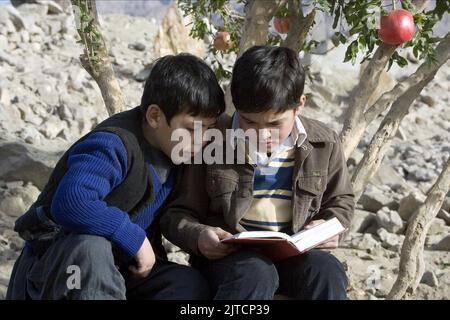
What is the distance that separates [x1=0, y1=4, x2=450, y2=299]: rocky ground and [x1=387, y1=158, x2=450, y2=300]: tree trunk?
388 mm

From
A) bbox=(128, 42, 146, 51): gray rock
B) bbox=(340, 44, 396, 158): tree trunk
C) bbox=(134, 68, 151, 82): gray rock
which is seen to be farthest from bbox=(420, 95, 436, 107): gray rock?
bbox=(340, 44, 396, 158): tree trunk

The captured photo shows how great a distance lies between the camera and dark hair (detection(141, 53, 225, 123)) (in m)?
2.75

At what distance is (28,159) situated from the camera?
19.0ft

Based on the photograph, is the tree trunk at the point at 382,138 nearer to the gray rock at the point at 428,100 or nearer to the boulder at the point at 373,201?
the boulder at the point at 373,201

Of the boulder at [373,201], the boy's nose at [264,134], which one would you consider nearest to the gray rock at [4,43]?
the boulder at [373,201]

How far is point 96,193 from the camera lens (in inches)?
99.7

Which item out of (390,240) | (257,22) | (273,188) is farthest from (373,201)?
(273,188)

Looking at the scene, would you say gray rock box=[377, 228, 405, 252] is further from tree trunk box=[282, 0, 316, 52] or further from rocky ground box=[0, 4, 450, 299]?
tree trunk box=[282, 0, 316, 52]

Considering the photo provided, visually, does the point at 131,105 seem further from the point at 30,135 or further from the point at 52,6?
the point at 52,6

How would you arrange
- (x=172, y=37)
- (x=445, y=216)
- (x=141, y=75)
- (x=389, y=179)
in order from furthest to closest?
(x=172, y=37) < (x=141, y=75) < (x=389, y=179) < (x=445, y=216)

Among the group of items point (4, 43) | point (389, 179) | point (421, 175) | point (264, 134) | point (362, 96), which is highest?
point (264, 134)

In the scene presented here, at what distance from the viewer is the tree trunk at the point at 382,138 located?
12.6 feet

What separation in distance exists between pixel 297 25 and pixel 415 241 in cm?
131
